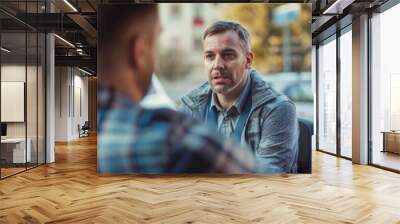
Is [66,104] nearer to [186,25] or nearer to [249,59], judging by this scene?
[186,25]

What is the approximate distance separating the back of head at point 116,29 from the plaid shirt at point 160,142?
1.75 feet

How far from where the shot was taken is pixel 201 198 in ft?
16.0

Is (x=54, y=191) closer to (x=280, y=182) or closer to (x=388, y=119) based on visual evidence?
(x=280, y=182)

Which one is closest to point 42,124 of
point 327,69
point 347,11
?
point 347,11

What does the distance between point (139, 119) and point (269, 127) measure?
2128 millimetres

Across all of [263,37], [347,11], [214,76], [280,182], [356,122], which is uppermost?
[347,11]

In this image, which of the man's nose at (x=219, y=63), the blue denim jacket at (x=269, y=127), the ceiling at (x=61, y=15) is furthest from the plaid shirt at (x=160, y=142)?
the ceiling at (x=61, y=15)

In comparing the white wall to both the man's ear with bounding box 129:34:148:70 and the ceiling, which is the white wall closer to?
the ceiling

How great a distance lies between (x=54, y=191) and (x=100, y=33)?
266 centimetres

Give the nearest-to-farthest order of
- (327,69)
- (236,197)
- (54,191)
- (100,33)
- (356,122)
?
(236,197), (54,191), (100,33), (356,122), (327,69)

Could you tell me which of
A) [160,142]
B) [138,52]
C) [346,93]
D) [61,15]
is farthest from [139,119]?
[346,93]

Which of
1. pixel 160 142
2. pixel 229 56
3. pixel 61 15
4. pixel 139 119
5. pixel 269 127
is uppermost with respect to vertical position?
pixel 61 15

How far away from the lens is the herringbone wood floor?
3975 mm

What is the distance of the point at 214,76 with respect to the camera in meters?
6.39
